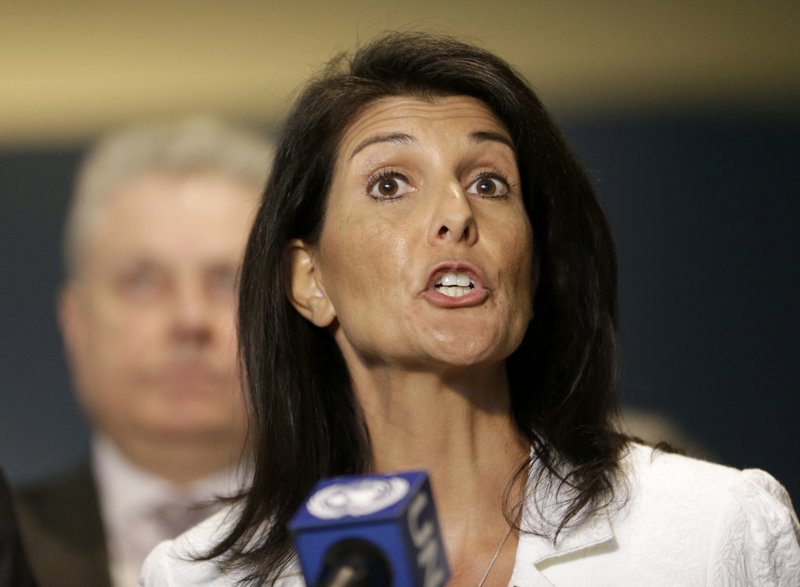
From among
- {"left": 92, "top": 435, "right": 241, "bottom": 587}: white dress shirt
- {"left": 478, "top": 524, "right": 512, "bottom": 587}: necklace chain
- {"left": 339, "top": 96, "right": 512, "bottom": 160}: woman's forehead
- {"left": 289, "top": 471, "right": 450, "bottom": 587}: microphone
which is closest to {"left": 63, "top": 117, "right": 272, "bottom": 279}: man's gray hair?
{"left": 92, "top": 435, "right": 241, "bottom": 587}: white dress shirt

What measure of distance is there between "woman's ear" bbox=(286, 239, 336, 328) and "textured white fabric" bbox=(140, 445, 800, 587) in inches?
21.4

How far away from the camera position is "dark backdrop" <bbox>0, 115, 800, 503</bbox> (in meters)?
3.82

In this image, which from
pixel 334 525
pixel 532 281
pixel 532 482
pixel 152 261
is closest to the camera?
pixel 334 525

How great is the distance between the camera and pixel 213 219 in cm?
388

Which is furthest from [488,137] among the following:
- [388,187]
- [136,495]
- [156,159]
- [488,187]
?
[136,495]

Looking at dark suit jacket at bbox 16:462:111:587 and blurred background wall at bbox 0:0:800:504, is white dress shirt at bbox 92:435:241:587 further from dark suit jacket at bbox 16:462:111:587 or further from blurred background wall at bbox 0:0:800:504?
blurred background wall at bbox 0:0:800:504

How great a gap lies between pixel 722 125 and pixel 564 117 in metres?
0.49

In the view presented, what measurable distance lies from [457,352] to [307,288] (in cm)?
46

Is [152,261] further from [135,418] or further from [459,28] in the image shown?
[459,28]

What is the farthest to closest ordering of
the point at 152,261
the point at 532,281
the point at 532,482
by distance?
the point at 152,261
the point at 532,281
the point at 532,482

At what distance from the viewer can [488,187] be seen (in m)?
2.34

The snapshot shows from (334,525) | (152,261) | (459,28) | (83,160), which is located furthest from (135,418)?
(334,525)

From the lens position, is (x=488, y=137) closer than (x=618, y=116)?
Yes

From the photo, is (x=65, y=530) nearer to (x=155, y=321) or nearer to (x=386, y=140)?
(x=155, y=321)
